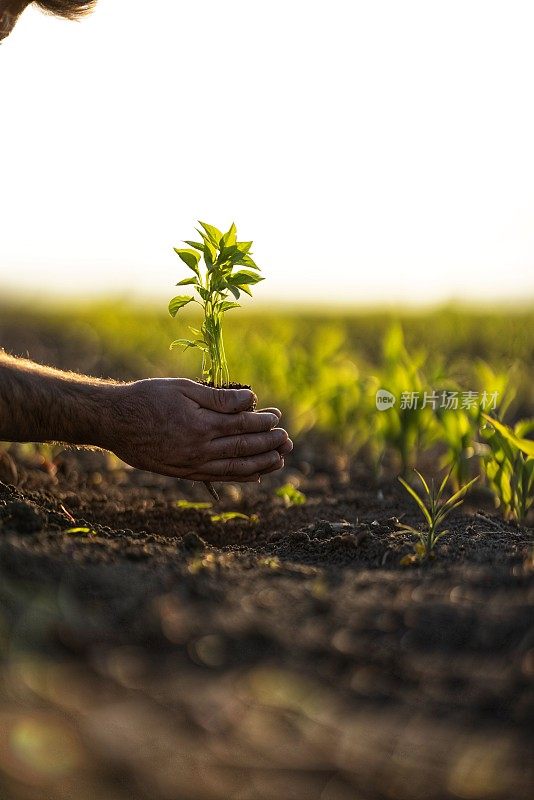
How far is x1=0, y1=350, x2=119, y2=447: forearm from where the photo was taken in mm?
2398

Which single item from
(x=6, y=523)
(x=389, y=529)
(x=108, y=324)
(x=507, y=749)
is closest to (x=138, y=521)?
(x=6, y=523)

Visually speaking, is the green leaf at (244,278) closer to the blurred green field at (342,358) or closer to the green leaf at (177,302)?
the green leaf at (177,302)

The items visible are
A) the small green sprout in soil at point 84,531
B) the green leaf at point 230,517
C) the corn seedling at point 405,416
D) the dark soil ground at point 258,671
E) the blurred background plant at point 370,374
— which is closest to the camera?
the dark soil ground at point 258,671

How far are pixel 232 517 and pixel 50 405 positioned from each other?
0.76 m

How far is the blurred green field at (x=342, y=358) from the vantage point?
3547 mm

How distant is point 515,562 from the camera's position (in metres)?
2.18

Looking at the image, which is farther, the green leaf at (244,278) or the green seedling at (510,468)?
the green seedling at (510,468)

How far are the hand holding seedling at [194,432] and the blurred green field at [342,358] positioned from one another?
0.96 metres

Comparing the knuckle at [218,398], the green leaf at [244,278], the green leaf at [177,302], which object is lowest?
the knuckle at [218,398]

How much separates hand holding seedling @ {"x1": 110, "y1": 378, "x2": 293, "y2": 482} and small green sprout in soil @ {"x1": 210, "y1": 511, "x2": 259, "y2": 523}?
20 cm

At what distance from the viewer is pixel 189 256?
2488mm

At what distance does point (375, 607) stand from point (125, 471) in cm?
228

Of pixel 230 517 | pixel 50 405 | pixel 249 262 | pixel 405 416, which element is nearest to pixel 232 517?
pixel 230 517

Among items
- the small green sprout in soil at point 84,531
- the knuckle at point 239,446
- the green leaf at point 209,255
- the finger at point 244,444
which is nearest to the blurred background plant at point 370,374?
the finger at point 244,444
